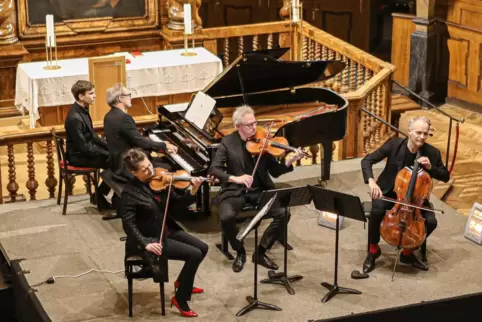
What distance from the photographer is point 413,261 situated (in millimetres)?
7938

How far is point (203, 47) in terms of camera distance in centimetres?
1263

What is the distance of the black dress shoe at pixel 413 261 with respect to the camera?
7.89 meters

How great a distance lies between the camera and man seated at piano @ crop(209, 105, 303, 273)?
7820 mm

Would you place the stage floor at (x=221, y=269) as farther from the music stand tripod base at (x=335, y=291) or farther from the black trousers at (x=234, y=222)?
the black trousers at (x=234, y=222)

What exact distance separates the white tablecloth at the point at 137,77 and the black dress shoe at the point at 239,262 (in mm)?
3924

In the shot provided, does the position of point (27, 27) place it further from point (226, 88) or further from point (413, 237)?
point (413, 237)

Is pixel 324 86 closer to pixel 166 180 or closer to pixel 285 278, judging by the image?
pixel 285 278

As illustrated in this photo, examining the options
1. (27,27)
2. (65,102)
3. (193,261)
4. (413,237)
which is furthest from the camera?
(27,27)

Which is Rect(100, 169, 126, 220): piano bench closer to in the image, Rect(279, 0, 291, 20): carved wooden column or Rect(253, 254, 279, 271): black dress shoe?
Rect(253, 254, 279, 271): black dress shoe

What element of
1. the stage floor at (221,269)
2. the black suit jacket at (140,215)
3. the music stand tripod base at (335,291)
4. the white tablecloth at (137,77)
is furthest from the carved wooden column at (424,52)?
the black suit jacket at (140,215)

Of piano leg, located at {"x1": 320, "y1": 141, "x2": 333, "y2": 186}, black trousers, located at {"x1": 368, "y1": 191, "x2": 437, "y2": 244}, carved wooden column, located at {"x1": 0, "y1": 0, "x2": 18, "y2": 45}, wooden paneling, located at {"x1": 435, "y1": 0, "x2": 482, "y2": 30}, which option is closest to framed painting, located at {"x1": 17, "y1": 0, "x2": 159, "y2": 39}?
carved wooden column, located at {"x1": 0, "y1": 0, "x2": 18, "y2": 45}

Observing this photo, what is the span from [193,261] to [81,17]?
5.97 m

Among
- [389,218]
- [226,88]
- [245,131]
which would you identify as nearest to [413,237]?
[389,218]

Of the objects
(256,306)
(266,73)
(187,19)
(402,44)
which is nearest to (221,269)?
(256,306)
